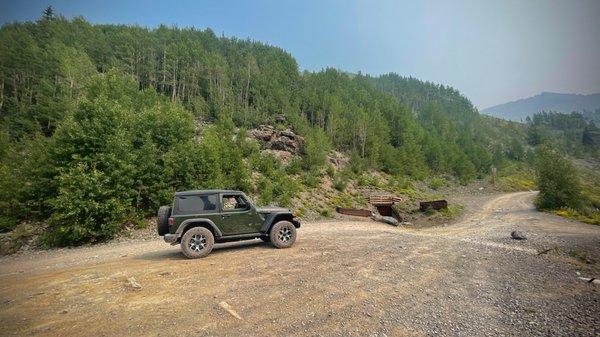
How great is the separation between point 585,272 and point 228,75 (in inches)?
3457

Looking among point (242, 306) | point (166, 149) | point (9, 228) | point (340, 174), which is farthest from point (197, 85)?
point (242, 306)

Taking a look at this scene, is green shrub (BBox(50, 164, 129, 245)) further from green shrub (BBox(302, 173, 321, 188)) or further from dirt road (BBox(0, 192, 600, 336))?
green shrub (BBox(302, 173, 321, 188))

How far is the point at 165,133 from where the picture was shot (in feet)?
85.7

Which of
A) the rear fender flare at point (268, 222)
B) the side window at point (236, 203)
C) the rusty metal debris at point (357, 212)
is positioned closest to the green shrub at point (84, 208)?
the side window at point (236, 203)

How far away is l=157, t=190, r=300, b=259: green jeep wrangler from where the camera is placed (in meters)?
10.5

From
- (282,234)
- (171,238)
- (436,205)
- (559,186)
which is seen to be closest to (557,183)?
(559,186)

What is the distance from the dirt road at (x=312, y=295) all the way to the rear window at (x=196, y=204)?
1.76m

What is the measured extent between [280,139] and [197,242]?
50.8 m

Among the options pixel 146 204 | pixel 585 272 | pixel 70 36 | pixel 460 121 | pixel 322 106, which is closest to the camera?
pixel 585 272

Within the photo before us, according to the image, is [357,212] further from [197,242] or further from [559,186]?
[559,186]

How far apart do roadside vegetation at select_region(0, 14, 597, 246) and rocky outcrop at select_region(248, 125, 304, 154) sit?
105 inches

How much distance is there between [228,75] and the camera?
86375mm

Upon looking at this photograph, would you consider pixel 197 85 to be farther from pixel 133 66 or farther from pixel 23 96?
pixel 23 96

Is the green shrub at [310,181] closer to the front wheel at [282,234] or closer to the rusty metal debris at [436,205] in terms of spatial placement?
the rusty metal debris at [436,205]
